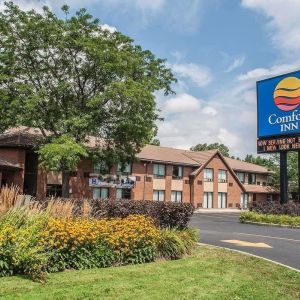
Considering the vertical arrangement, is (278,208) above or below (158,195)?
below

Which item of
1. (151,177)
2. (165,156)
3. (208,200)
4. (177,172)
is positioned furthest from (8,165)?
(208,200)

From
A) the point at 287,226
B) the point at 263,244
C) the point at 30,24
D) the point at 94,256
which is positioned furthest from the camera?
the point at 30,24

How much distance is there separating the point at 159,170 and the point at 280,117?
2038cm

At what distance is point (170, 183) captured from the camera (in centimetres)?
4941

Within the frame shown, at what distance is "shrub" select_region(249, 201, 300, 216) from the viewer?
28.1m

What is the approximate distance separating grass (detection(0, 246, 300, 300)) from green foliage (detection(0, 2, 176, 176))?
63.0 feet

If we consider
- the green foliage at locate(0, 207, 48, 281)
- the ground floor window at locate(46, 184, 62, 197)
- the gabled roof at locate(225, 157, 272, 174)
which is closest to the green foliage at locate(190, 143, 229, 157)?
the gabled roof at locate(225, 157, 272, 174)

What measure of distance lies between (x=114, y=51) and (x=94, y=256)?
73.7ft

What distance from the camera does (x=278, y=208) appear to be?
28.6m

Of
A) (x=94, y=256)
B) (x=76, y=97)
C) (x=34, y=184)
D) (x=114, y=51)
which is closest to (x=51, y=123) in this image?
(x=76, y=97)

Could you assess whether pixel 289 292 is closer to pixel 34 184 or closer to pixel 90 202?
pixel 90 202

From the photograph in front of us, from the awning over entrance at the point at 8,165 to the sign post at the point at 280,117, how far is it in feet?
61.5

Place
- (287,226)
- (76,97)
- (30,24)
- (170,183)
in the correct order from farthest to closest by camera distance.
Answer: (170,183)
(76,97)
(30,24)
(287,226)

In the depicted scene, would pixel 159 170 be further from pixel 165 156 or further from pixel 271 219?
pixel 271 219
